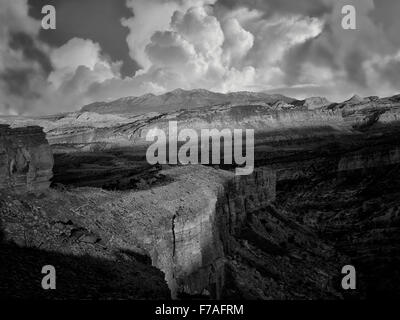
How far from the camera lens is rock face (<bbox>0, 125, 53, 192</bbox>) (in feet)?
74.3

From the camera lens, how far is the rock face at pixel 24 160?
22.7 meters

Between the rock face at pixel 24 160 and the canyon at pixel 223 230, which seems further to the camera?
the rock face at pixel 24 160

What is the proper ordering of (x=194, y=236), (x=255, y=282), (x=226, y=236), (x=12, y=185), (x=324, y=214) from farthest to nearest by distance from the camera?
(x=324, y=214), (x=226, y=236), (x=255, y=282), (x=194, y=236), (x=12, y=185)

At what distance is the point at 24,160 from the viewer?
23.5 metres

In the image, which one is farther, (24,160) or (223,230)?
(223,230)

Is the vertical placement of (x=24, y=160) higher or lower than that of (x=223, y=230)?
higher

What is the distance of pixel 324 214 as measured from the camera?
65312 mm

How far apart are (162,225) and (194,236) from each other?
340 centimetres

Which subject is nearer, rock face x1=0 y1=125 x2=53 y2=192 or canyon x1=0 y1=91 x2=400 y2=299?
canyon x1=0 y1=91 x2=400 y2=299

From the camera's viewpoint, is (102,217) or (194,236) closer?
(102,217)

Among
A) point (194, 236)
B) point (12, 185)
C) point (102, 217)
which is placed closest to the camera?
point (12, 185)
